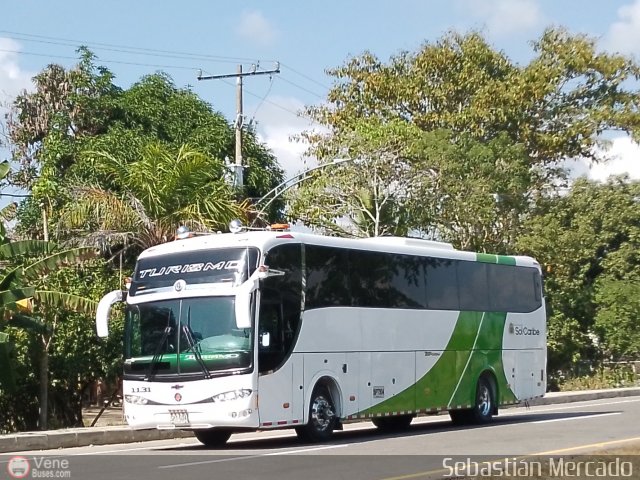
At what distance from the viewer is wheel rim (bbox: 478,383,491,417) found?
24.1m

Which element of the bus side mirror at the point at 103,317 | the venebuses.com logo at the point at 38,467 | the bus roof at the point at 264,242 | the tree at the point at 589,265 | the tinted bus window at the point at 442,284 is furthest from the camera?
the tree at the point at 589,265

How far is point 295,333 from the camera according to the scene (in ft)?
61.4

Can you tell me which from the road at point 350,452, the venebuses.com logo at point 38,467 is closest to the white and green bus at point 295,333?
the road at point 350,452

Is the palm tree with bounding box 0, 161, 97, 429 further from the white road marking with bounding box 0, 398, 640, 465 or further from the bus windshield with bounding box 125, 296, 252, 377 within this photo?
the bus windshield with bounding box 125, 296, 252, 377

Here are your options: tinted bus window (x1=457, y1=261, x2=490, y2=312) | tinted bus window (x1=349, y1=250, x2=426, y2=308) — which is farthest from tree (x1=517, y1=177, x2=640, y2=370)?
tinted bus window (x1=349, y1=250, x2=426, y2=308)

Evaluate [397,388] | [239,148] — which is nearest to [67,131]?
[239,148]

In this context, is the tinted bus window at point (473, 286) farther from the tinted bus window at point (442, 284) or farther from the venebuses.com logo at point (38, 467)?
the venebuses.com logo at point (38, 467)

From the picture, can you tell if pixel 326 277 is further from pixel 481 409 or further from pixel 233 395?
pixel 481 409

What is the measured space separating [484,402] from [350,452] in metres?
8.00

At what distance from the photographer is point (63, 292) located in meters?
24.3

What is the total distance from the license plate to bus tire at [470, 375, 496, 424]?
782cm

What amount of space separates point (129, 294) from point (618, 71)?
36.1 metres

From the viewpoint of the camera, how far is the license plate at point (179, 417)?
58.9 ft

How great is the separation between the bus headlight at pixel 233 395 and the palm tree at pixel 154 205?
9397 mm
